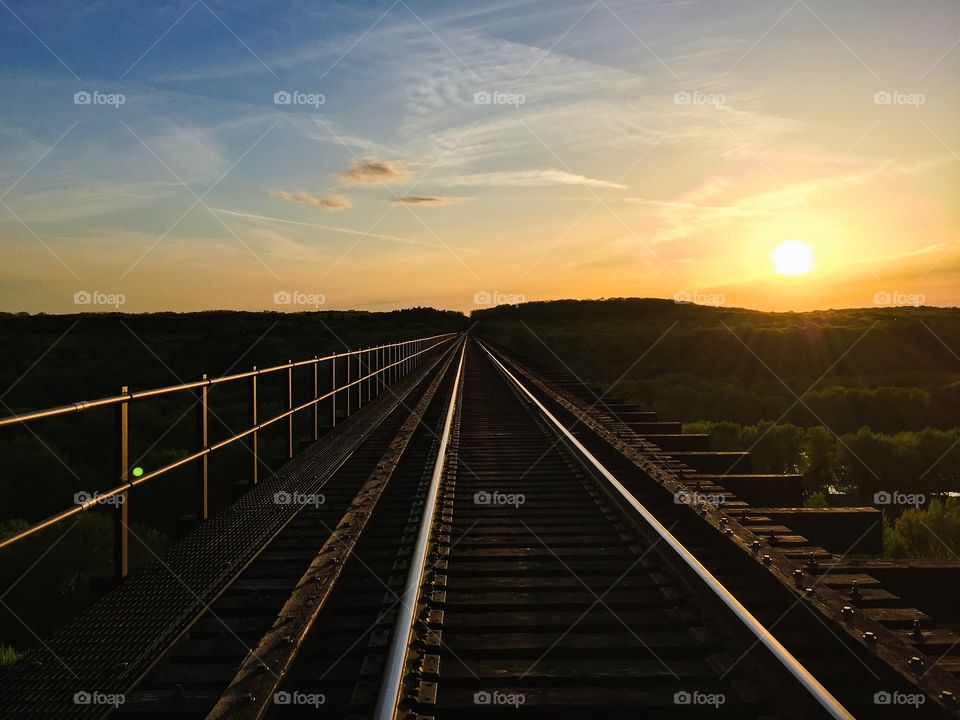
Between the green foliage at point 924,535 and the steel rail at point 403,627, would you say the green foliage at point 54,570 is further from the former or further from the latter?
the green foliage at point 924,535

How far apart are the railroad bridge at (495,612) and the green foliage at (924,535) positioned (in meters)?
1.86

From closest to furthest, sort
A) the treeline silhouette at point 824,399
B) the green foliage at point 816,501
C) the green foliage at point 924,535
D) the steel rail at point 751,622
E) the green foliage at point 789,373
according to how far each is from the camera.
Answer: the steel rail at point 751,622 < the green foliage at point 924,535 < the green foliage at point 816,501 < the treeline silhouette at point 824,399 < the green foliage at point 789,373

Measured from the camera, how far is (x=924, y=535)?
8812mm

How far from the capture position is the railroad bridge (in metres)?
3.44

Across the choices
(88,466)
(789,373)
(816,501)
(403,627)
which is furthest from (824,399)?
(403,627)

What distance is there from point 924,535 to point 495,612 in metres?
6.40

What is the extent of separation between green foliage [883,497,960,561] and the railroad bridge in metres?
1.86

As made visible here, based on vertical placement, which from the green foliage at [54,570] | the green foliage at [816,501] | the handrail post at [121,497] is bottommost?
the green foliage at [54,570]

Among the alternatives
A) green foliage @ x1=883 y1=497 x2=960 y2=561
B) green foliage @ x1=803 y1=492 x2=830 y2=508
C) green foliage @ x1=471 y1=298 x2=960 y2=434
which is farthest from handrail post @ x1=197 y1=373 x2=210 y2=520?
green foliage @ x1=471 y1=298 x2=960 y2=434

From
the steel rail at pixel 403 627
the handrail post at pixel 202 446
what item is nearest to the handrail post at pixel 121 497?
the handrail post at pixel 202 446

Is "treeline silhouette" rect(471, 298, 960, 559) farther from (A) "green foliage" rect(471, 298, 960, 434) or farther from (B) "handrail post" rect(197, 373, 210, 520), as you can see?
(B) "handrail post" rect(197, 373, 210, 520)

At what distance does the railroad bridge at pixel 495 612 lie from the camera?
11.3ft

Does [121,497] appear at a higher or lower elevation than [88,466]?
lower

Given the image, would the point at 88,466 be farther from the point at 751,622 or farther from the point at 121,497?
the point at 751,622
